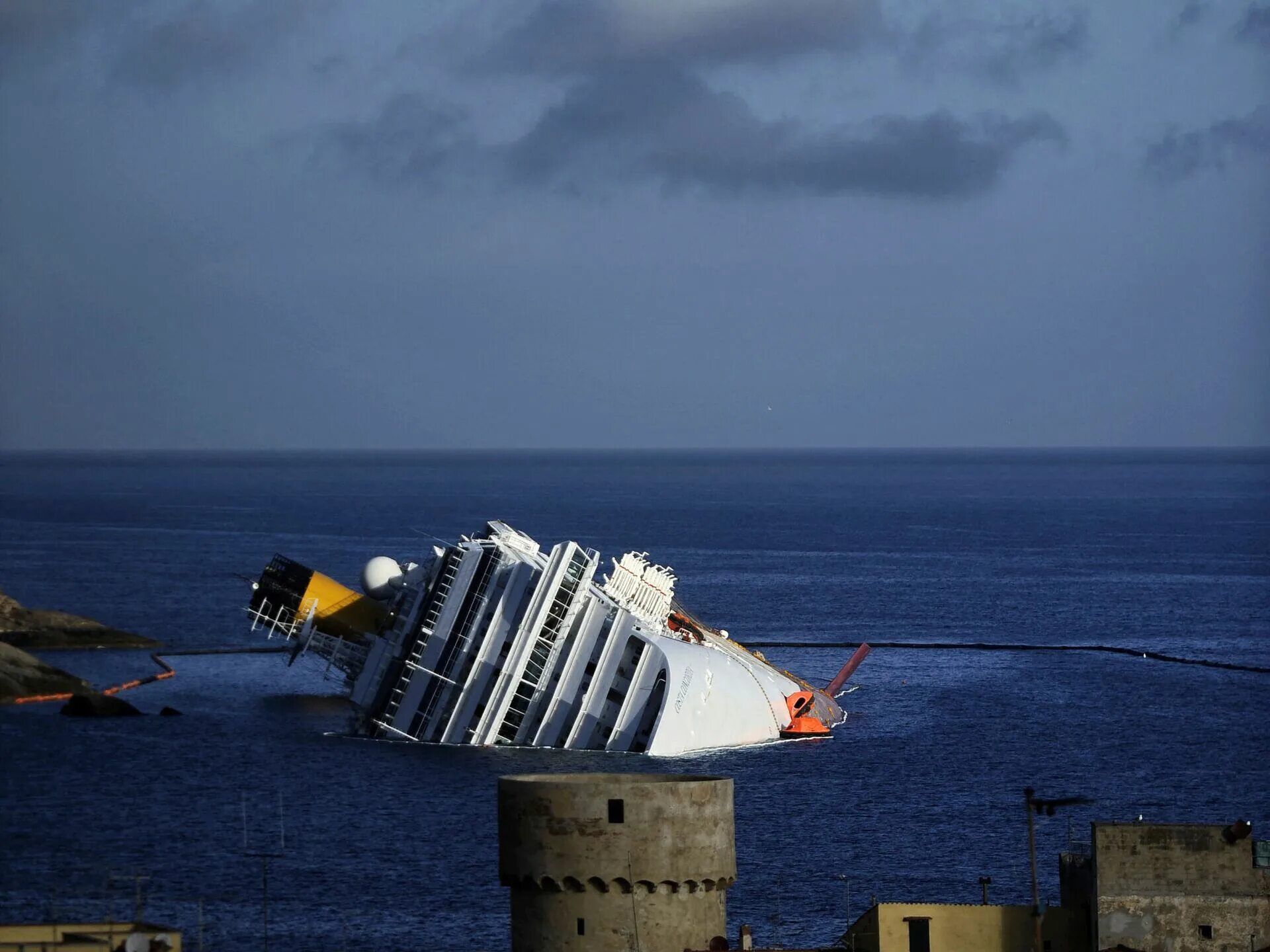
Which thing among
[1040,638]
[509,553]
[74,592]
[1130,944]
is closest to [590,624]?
[509,553]

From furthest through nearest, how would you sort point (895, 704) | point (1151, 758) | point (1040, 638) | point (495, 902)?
point (1040, 638), point (895, 704), point (1151, 758), point (495, 902)

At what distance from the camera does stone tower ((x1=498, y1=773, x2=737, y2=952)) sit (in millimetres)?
28953

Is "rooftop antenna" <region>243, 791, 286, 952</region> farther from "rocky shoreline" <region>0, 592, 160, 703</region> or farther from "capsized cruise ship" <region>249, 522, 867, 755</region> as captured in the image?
"rocky shoreline" <region>0, 592, 160, 703</region>

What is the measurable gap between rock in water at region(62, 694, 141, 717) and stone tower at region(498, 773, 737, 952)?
6526cm

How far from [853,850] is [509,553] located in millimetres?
17240

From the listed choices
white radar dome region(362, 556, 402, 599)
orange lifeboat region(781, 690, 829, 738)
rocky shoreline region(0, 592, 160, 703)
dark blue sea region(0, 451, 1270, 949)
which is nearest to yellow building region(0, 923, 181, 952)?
dark blue sea region(0, 451, 1270, 949)

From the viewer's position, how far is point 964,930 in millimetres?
35406

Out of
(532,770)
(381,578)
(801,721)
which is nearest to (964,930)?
(532,770)

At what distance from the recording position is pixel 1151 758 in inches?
3182

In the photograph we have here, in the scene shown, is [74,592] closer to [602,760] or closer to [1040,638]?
[1040,638]

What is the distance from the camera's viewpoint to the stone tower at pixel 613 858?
28953 mm

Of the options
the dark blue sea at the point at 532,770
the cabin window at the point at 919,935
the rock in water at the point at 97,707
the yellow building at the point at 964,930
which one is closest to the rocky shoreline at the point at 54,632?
the dark blue sea at the point at 532,770

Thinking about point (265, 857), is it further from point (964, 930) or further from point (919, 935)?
point (964, 930)

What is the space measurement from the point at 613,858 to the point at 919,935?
8364 millimetres
